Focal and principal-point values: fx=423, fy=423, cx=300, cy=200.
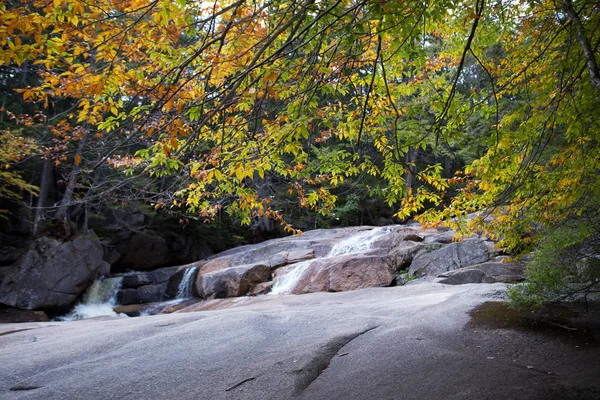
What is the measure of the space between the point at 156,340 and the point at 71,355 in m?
0.96

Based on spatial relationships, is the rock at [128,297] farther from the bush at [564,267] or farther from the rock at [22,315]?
the bush at [564,267]

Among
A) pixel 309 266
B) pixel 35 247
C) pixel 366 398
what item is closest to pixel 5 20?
pixel 366 398

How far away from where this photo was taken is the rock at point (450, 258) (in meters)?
11.6

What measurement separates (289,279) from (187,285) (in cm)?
550

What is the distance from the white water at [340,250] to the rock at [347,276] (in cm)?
40

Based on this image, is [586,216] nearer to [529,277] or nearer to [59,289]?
[529,277]

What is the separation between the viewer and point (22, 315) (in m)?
14.0

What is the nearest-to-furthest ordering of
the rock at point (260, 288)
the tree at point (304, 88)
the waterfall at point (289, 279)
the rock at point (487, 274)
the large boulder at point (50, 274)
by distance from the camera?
the tree at point (304, 88)
the rock at point (487, 274)
the waterfall at point (289, 279)
the rock at point (260, 288)
the large boulder at point (50, 274)

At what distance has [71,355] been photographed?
4941mm

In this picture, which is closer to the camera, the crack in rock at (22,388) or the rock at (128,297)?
the crack in rock at (22,388)

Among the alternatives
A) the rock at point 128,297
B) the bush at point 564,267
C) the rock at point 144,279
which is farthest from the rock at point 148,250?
the bush at point 564,267

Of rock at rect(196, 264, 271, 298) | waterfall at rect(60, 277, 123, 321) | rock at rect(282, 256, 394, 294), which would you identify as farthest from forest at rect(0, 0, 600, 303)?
waterfall at rect(60, 277, 123, 321)

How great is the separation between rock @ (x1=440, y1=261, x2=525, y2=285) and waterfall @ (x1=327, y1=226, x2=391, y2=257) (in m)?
4.79

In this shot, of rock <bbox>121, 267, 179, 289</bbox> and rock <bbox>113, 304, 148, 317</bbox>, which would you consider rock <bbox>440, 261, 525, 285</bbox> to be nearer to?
rock <bbox>113, 304, 148, 317</bbox>
